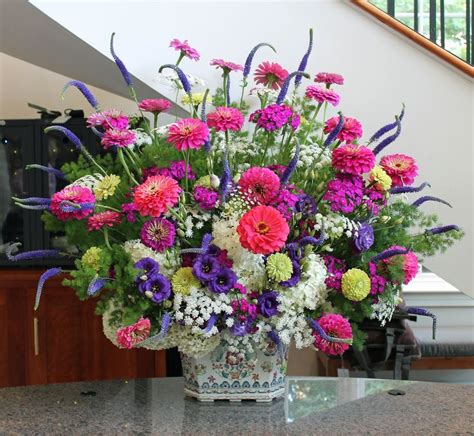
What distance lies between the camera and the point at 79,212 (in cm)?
145

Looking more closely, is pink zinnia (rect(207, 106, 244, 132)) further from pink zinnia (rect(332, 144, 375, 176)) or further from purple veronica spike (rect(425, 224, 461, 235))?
purple veronica spike (rect(425, 224, 461, 235))

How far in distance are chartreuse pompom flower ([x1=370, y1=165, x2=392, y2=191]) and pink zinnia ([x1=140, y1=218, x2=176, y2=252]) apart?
1.31 feet

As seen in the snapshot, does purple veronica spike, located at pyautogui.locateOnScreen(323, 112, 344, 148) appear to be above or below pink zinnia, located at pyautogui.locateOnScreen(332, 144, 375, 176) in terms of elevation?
above

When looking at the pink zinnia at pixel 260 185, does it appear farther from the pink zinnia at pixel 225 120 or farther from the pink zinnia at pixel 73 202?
the pink zinnia at pixel 73 202

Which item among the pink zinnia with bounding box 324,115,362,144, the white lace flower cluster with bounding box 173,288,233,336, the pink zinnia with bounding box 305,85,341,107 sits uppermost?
the pink zinnia with bounding box 305,85,341,107

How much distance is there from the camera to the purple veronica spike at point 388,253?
1.47 metres

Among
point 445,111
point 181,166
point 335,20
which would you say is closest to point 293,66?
point 335,20

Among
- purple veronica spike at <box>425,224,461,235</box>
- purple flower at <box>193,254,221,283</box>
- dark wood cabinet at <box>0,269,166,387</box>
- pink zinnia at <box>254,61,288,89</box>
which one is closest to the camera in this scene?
purple flower at <box>193,254,221,283</box>

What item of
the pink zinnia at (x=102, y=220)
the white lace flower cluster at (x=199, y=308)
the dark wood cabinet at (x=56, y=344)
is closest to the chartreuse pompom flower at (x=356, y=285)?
the white lace flower cluster at (x=199, y=308)

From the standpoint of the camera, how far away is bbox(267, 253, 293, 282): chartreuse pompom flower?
141 centimetres

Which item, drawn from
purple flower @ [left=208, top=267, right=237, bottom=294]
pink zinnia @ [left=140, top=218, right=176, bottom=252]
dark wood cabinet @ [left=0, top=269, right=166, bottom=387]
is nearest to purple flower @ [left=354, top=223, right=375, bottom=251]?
purple flower @ [left=208, top=267, right=237, bottom=294]

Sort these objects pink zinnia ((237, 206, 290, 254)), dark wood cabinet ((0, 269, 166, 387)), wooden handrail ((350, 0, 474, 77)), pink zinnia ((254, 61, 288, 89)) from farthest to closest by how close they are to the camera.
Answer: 1. dark wood cabinet ((0, 269, 166, 387))
2. wooden handrail ((350, 0, 474, 77))
3. pink zinnia ((254, 61, 288, 89))
4. pink zinnia ((237, 206, 290, 254))

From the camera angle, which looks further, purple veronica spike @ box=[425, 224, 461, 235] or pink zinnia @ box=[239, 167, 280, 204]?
purple veronica spike @ box=[425, 224, 461, 235]

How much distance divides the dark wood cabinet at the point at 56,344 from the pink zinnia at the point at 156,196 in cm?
171
